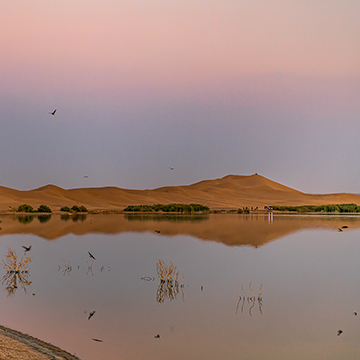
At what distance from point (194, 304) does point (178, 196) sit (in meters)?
77.6

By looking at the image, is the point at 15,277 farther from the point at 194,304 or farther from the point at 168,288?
the point at 194,304

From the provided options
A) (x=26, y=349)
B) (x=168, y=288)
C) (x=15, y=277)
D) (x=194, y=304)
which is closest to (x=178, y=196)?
(x=15, y=277)

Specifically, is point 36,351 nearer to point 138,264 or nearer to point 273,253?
point 138,264

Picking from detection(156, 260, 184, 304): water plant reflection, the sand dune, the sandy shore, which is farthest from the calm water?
the sand dune

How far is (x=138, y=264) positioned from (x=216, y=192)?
80.5m

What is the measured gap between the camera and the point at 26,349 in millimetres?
5711

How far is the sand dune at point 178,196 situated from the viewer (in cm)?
7262

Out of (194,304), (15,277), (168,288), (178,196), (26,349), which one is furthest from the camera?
(178,196)

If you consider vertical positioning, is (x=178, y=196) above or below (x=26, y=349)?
above

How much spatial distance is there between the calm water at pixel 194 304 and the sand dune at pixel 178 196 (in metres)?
49.9

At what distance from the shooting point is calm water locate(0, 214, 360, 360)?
264 inches

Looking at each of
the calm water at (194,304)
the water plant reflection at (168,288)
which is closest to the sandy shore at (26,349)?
the calm water at (194,304)

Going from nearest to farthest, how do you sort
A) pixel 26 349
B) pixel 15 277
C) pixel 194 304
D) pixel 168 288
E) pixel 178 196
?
pixel 26 349
pixel 194 304
pixel 168 288
pixel 15 277
pixel 178 196

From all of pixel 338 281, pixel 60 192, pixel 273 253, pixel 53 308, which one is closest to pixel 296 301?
pixel 338 281
